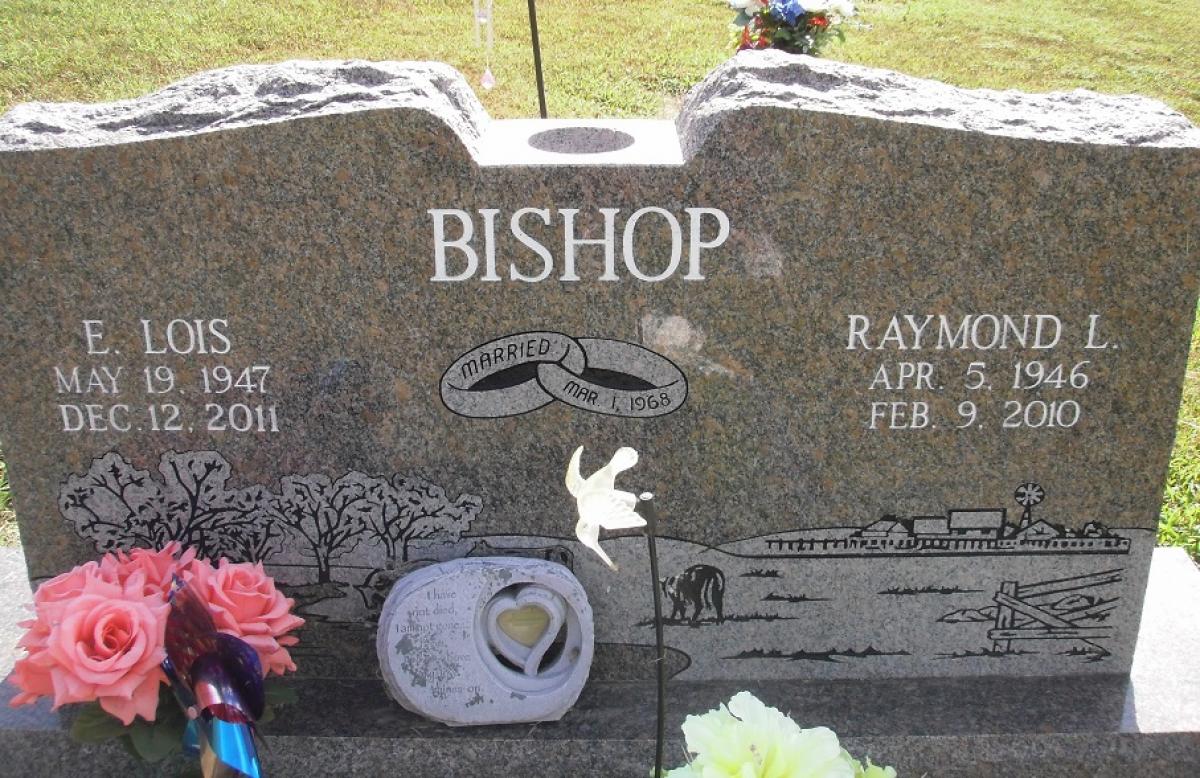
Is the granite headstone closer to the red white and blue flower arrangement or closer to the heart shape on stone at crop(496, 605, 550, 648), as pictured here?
the heart shape on stone at crop(496, 605, 550, 648)

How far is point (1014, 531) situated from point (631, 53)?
6616 mm

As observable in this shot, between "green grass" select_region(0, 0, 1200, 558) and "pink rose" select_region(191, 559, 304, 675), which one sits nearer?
"pink rose" select_region(191, 559, 304, 675)

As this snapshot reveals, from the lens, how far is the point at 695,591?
290 cm

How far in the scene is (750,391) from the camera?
9.07 ft

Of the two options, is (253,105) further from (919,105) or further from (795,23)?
(795,23)

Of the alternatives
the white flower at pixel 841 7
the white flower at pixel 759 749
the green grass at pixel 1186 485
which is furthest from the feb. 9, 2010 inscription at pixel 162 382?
the white flower at pixel 841 7

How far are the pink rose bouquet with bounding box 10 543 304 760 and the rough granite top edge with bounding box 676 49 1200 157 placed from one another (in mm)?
1376

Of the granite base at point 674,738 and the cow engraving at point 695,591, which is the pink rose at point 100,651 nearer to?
the granite base at point 674,738

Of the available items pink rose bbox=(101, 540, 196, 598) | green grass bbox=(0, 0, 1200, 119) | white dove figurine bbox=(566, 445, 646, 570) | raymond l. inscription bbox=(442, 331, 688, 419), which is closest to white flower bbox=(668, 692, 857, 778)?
white dove figurine bbox=(566, 445, 646, 570)

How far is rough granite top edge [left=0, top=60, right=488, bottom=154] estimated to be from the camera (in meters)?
2.61

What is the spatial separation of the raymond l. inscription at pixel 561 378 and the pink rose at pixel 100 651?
81cm

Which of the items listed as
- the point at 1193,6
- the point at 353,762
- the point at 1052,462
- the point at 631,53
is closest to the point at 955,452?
the point at 1052,462

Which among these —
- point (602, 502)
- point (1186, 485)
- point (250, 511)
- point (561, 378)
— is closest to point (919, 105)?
point (561, 378)

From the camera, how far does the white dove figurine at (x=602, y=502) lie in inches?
67.9
